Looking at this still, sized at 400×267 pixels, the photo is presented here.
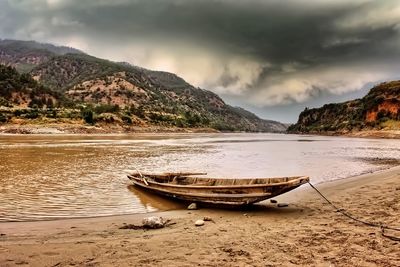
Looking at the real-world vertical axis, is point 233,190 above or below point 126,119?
below

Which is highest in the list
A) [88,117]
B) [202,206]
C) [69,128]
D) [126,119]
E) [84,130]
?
[126,119]

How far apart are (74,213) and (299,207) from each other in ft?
28.8

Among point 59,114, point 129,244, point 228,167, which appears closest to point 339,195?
point 129,244

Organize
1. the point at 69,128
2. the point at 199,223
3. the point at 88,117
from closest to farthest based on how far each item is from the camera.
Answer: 1. the point at 199,223
2. the point at 69,128
3. the point at 88,117

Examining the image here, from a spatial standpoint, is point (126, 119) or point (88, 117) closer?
point (88, 117)

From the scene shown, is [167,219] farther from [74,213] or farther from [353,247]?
[353,247]

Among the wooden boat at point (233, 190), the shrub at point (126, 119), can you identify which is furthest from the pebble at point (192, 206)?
the shrub at point (126, 119)

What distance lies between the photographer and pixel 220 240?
9578 mm

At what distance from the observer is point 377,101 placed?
14988cm

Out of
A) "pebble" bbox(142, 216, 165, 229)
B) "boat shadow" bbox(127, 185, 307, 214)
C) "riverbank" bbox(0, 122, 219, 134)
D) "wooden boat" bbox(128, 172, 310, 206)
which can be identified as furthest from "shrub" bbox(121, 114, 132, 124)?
"pebble" bbox(142, 216, 165, 229)

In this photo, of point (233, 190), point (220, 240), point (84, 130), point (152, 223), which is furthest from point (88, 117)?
point (220, 240)

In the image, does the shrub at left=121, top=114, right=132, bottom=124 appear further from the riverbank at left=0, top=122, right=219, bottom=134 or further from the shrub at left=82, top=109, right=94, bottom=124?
the shrub at left=82, top=109, right=94, bottom=124

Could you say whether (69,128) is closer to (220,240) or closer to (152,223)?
(152,223)

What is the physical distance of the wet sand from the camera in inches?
309
